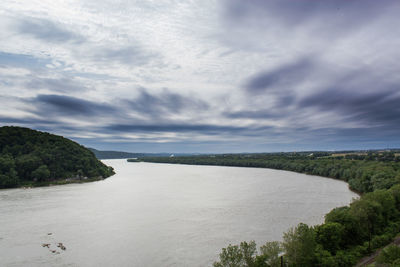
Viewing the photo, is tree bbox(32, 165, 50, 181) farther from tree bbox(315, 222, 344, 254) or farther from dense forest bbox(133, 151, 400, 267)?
tree bbox(315, 222, 344, 254)

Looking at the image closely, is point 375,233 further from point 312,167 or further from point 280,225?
point 312,167

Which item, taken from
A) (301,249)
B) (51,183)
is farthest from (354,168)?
(51,183)

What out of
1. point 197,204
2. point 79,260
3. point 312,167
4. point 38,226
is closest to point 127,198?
point 197,204

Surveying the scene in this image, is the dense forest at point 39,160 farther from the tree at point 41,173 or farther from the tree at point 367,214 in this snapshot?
the tree at point 367,214

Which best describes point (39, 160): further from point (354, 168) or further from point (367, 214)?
point (354, 168)

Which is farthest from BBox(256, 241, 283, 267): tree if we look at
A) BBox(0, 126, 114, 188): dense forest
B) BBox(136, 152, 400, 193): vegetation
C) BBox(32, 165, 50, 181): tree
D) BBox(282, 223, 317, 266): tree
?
BBox(32, 165, 50, 181): tree

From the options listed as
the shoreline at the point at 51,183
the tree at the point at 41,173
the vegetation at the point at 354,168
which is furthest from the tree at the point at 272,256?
the tree at the point at 41,173
